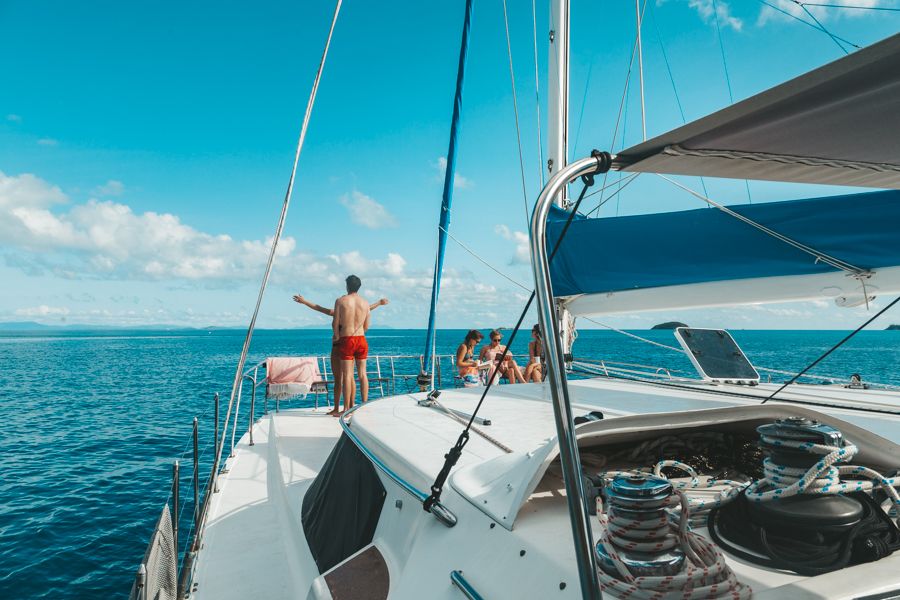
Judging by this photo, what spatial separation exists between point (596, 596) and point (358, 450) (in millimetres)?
2286

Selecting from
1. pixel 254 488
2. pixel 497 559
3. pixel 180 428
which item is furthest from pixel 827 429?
pixel 180 428

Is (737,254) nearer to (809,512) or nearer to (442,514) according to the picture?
(809,512)

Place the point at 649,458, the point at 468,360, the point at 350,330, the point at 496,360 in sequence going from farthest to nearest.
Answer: the point at 468,360 < the point at 496,360 < the point at 350,330 < the point at 649,458

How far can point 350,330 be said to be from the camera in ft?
20.5

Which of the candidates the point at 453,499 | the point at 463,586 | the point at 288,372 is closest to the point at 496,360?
the point at 288,372

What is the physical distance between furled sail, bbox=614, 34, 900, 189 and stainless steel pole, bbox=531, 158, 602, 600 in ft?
0.85

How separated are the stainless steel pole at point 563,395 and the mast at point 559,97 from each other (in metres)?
4.20

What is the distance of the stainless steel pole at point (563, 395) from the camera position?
1064mm

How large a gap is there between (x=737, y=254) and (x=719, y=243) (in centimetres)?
15

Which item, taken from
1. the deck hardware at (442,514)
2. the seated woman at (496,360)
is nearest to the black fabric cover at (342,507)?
the deck hardware at (442,514)

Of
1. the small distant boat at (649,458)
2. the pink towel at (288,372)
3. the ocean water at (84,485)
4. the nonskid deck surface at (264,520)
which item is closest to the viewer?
the small distant boat at (649,458)

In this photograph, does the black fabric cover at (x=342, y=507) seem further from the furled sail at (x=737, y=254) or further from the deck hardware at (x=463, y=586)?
the furled sail at (x=737, y=254)

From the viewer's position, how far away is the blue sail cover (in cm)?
334

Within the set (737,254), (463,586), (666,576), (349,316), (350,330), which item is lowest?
(463,586)
